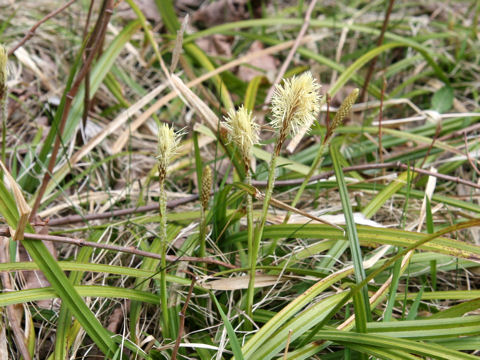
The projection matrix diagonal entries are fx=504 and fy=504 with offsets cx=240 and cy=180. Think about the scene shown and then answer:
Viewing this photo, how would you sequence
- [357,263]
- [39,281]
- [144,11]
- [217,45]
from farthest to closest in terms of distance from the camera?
[144,11] < [217,45] < [39,281] < [357,263]

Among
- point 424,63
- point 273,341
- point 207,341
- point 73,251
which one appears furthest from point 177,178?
point 424,63

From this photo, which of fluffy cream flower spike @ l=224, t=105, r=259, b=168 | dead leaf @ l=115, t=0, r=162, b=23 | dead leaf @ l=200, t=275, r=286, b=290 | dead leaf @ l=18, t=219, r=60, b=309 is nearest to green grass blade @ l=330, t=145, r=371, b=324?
dead leaf @ l=200, t=275, r=286, b=290

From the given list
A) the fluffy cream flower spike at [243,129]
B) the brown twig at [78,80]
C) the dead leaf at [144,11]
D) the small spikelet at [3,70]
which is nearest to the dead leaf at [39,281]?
the brown twig at [78,80]

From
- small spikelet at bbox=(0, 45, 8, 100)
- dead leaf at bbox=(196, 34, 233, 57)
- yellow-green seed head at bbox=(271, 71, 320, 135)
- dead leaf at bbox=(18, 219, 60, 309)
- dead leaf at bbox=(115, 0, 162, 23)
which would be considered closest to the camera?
yellow-green seed head at bbox=(271, 71, 320, 135)

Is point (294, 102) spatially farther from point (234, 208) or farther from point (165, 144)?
point (234, 208)

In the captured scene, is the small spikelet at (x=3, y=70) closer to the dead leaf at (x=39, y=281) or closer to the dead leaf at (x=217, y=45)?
the dead leaf at (x=39, y=281)

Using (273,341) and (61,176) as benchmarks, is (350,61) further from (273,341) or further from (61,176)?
(273,341)

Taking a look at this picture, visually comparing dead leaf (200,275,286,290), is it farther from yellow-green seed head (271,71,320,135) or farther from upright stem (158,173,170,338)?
yellow-green seed head (271,71,320,135)

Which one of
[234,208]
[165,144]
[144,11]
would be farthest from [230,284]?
[144,11]

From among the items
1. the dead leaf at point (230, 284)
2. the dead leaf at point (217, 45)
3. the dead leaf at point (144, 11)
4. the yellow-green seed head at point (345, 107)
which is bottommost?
the dead leaf at point (230, 284)

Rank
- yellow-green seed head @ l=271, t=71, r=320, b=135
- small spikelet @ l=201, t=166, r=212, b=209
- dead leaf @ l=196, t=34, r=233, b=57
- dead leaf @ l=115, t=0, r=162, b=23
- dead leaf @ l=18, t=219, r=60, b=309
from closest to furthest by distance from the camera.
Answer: yellow-green seed head @ l=271, t=71, r=320, b=135, small spikelet @ l=201, t=166, r=212, b=209, dead leaf @ l=18, t=219, r=60, b=309, dead leaf @ l=196, t=34, r=233, b=57, dead leaf @ l=115, t=0, r=162, b=23

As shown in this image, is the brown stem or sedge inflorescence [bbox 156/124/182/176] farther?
the brown stem

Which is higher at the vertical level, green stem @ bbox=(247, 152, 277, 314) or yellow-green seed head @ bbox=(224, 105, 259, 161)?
yellow-green seed head @ bbox=(224, 105, 259, 161)
